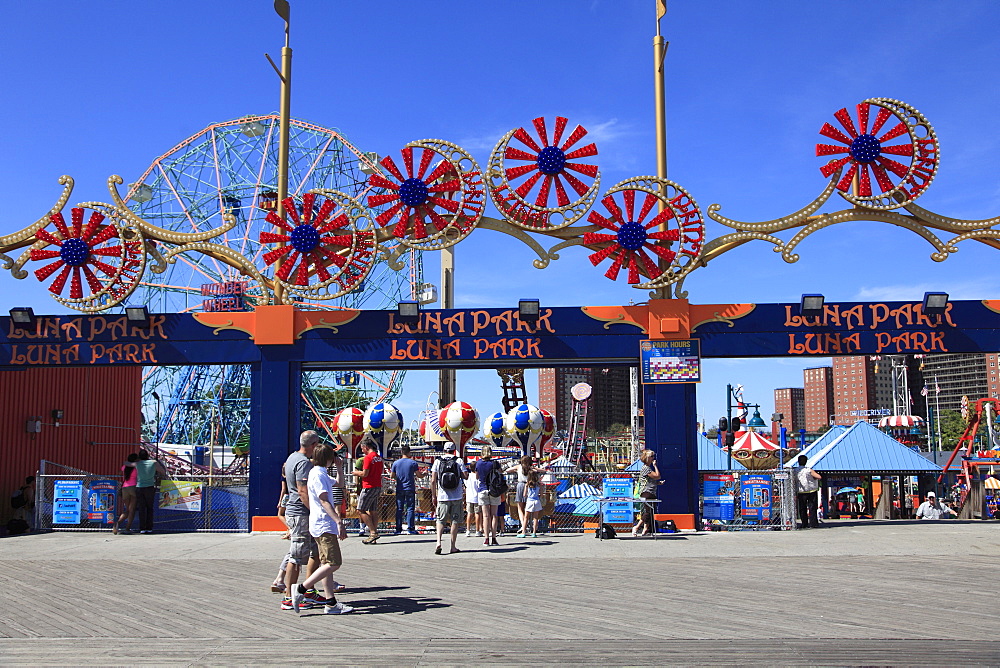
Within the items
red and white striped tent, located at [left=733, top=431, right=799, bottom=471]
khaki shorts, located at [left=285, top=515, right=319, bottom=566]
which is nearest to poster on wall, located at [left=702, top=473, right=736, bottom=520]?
khaki shorts, located at [left=285, top=515, right=319, bottom=566]

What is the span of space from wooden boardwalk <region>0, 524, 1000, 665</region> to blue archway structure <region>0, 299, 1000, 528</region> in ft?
12.4

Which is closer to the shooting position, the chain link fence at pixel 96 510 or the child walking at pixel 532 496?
the child walking at pixel 532 496

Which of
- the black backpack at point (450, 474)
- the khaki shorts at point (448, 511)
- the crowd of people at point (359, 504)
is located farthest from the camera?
the khaki shorts at point (448, 511)

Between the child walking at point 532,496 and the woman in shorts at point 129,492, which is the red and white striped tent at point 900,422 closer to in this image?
the child walking at point 532,496

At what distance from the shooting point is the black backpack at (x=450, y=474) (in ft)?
43.6

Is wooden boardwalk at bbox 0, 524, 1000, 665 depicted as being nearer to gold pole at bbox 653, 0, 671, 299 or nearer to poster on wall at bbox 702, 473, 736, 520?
poster on wall at bbox 702, 473, 736, 520

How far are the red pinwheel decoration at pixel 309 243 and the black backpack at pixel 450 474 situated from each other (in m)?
6.10

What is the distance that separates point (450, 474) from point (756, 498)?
6900 mm

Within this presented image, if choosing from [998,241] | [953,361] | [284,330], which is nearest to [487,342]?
[284,330]

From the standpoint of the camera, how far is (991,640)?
7.14m

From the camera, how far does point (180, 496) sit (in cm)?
1891

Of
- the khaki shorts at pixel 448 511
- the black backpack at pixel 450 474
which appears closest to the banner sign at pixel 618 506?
the khaki shorts at pixel 448 511

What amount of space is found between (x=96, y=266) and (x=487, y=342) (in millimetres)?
8303

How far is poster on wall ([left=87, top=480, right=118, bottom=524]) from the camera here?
1772 cm
